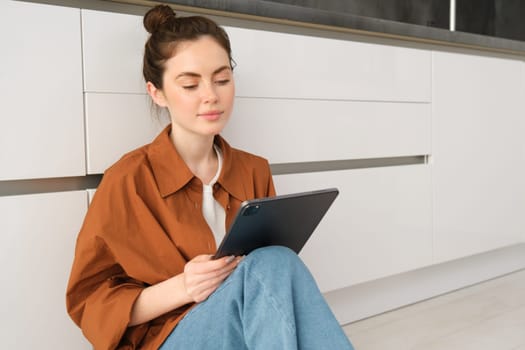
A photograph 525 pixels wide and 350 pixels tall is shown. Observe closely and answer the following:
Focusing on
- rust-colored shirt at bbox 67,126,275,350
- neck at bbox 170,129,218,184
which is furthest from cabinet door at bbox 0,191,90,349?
neck at bbox 170,129,218,184

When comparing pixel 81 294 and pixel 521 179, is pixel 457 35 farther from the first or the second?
pixel 81 294

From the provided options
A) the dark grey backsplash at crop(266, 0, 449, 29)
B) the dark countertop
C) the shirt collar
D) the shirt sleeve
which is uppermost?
the dark grey backsplash at crop(266, 0, 449, 29)

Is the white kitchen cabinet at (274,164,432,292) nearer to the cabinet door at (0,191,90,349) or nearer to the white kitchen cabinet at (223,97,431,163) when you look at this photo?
the white kitchen cabinet at (223,97,431,163)

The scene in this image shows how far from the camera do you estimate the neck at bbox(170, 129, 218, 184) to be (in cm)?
127

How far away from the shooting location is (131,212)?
1111 mm

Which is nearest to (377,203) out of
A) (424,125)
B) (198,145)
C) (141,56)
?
(424,125)

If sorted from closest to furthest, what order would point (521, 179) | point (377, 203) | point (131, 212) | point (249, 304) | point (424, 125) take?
1. point (249, 304)
2. point (131, 212)
3. point (377, 203)
4. point (424, 125)
5. point (521, 179)

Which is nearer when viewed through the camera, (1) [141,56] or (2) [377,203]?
(1) [141,56]

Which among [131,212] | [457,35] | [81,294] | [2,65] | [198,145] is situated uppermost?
[457,35]

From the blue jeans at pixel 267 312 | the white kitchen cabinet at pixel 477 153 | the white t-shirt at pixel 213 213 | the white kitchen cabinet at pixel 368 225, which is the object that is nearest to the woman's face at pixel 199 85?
the white t-shirt at pixel 213 213

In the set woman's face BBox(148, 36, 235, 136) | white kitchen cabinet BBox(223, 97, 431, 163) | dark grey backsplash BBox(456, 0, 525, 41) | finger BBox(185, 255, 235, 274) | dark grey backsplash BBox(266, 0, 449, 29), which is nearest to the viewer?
finger BBox(185, 255, 235, 274)

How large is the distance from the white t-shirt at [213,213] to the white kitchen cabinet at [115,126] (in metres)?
0.24

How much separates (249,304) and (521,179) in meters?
1.90

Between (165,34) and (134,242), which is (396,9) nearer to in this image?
(165,34)
